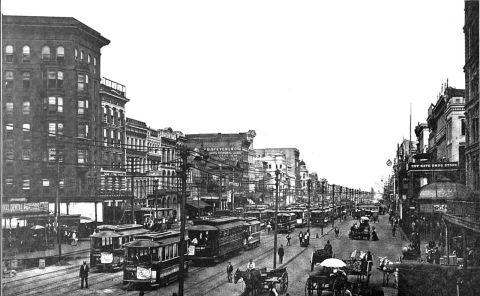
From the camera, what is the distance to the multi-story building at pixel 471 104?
35.0 metres

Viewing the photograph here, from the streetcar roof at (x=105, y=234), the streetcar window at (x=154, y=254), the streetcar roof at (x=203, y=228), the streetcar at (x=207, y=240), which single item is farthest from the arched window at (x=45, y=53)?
the streetcar window at (x=154, y=254)

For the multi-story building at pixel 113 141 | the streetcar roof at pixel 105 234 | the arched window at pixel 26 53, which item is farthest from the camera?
the multi-story building at pixel 113 141

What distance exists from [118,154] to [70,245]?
22.8 meters

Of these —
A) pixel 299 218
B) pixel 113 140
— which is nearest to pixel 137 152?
pixel 113 140

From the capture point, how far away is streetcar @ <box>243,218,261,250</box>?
154ft

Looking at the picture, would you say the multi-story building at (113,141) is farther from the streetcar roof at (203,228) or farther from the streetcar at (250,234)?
the streetcar roof at (203,228)

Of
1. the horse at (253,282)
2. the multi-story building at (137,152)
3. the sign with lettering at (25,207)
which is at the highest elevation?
the multi-story building at (137,152)

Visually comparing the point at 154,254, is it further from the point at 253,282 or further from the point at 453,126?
Result: the point at 453,126

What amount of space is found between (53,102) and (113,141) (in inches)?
467

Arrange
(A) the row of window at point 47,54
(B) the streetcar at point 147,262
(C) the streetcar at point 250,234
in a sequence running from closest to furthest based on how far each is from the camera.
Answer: (B) the streetcar at point 147,262 < (C) the streetcar at point 250,234 < (A) the row of window at point 47,54

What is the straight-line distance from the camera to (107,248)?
35.7m

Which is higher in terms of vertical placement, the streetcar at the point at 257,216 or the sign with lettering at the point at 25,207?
the sign with lettering at the point at 25,207

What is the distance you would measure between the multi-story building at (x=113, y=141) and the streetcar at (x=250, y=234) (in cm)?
2049

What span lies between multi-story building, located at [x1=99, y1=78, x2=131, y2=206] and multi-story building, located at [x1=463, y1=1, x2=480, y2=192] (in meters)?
40.8
